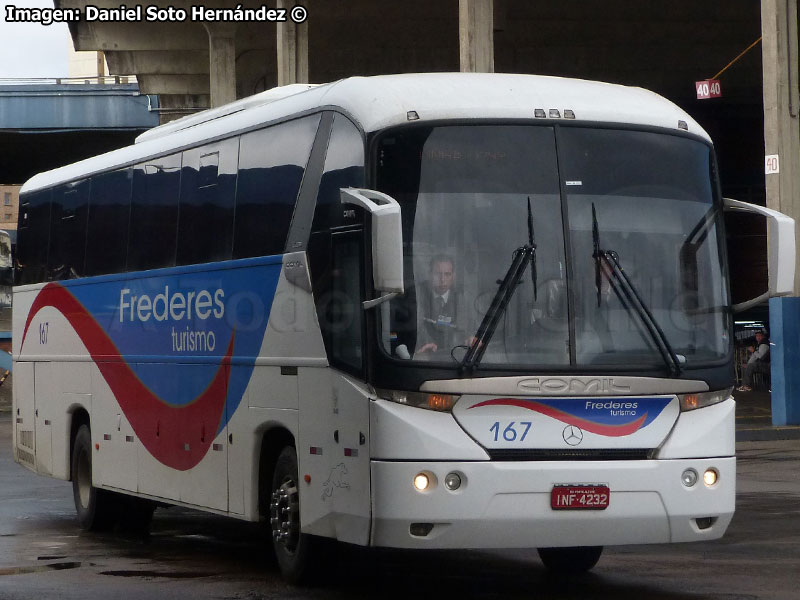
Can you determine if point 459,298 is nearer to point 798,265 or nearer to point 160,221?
point 160,221

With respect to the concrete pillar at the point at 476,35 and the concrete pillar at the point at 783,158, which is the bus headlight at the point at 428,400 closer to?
the concrete pillar at the point at 783,158

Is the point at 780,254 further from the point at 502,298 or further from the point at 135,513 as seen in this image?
the point at 135,513

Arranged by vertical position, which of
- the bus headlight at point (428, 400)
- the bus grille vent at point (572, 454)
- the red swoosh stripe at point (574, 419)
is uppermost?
the bus headlight at point (428, 400)

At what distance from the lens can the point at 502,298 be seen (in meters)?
9.54

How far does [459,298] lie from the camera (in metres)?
9.54

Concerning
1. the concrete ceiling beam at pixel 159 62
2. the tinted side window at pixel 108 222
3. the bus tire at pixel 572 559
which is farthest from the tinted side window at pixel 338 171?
the concrete ceiling beam at pixel 159 62

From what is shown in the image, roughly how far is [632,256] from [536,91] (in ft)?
4.12

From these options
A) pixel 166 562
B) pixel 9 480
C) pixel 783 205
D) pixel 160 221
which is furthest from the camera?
pixel 783 205

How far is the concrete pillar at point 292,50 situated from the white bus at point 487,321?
79.7 ft

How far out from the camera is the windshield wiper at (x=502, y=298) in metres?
9.44

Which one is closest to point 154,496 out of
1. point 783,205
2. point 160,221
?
point 160,221

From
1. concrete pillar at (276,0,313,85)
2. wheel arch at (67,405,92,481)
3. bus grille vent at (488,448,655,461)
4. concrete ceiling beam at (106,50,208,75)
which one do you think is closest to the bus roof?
bus grille vent at (488,448,655,461)

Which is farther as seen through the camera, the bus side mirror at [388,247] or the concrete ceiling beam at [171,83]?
the concrete ceiling beam at [171,83]

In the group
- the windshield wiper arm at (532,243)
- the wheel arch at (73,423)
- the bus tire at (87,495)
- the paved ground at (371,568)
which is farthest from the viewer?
the wheel arch at (73,423)
